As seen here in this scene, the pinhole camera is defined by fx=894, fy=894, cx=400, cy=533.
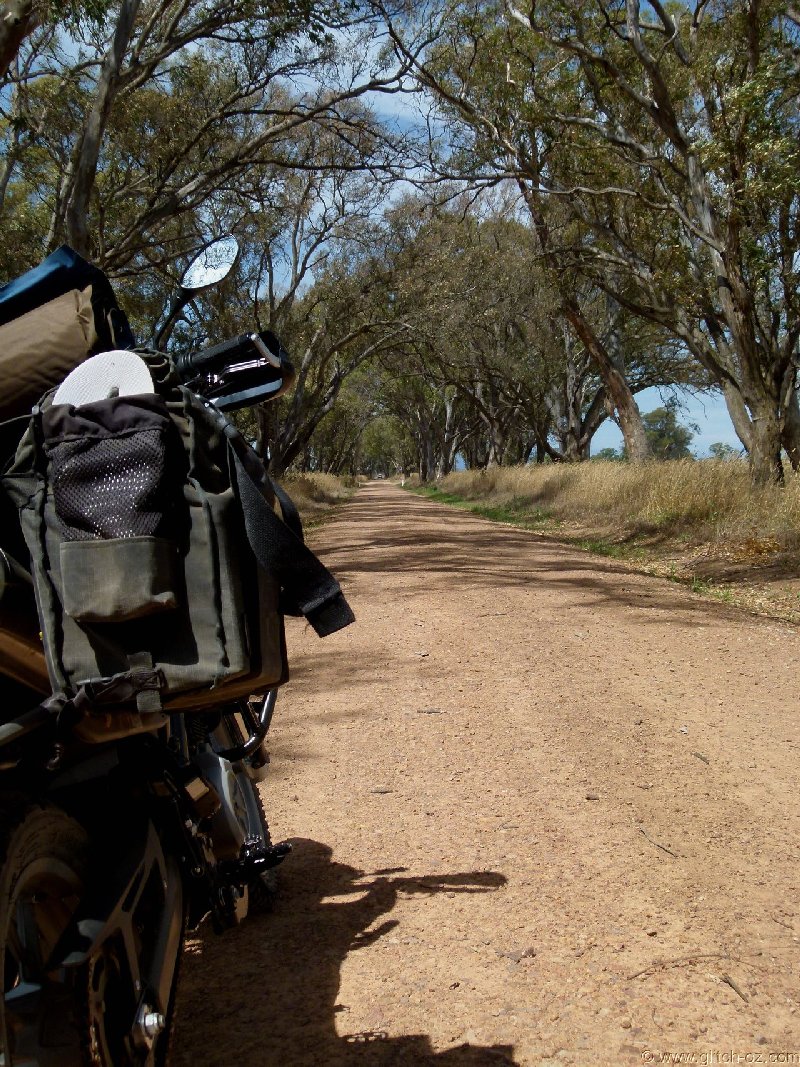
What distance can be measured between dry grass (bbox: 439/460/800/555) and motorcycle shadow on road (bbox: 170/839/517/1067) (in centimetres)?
835

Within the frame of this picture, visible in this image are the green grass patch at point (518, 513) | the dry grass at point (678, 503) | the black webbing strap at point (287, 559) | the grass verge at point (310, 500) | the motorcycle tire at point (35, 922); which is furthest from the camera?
the grass verge at point (310, 500)

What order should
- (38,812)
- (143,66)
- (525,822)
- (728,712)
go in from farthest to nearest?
1. (143,66)
2. (728,712)
3. (525,822)
4. (38,812)

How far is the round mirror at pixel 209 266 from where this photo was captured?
9.28 feet

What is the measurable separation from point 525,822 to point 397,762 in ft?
2.98

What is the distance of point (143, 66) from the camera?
36.7 feet

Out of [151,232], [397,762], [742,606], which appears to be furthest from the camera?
[151,232]

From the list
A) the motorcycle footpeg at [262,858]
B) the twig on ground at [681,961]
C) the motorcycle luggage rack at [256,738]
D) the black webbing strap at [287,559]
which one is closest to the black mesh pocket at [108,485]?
the black webbing strap at [287,559]

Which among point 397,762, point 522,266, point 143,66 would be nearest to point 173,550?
point 397,762

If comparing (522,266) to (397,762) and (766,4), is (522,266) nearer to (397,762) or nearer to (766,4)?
(766,4)

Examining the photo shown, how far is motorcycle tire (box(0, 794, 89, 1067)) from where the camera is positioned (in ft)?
4.76

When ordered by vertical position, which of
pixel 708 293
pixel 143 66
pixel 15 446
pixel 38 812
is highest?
pixel 143 66

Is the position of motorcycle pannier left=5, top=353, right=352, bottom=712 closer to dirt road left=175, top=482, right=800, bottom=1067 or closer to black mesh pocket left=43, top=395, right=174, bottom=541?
black mesh pocket left=43, top=395, right=174, bottom=541

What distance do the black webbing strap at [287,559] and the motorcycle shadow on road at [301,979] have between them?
4.00ft

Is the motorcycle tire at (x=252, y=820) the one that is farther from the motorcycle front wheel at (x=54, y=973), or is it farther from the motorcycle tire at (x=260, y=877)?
the motorcycle front wheel at (x=54, y=973)
